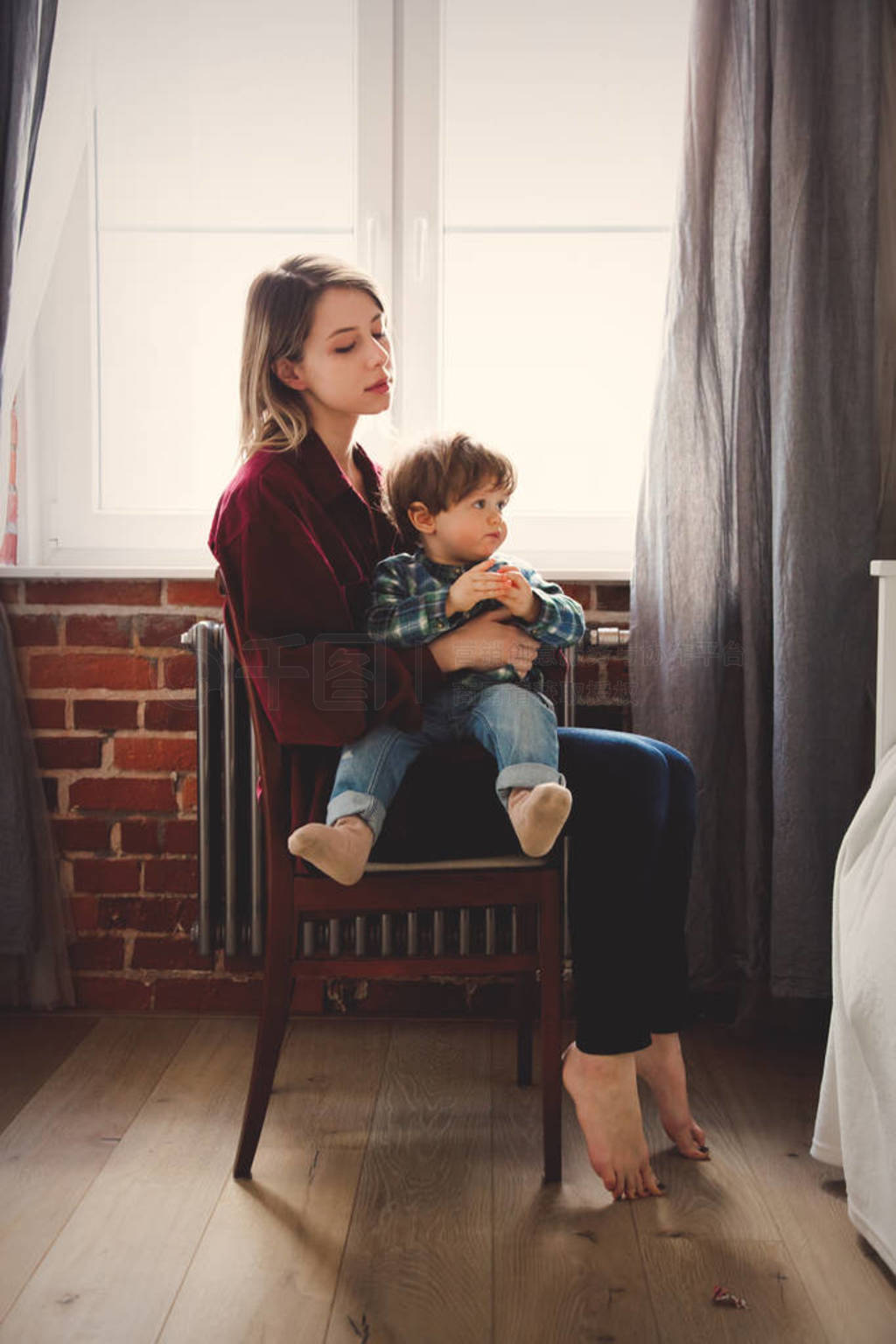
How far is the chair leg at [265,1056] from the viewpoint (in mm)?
1684

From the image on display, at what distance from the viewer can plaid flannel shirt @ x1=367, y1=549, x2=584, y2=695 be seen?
5.72 feet

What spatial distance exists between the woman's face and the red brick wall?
57 centimetres

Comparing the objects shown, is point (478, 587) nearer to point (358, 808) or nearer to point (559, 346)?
point (358, 808)

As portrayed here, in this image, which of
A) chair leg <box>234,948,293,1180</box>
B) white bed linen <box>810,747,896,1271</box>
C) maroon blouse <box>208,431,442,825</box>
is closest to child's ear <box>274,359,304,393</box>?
maroon blouse <box>208,431,442,825</box>

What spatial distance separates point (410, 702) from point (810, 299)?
1.01 metres

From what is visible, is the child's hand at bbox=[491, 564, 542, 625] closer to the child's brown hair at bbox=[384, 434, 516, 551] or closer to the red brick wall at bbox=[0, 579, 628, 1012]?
the child's brown hair at bbox=[384, 434, 516, 551]

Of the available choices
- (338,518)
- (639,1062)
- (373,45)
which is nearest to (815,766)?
(639,1062)

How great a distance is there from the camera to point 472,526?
1759mm

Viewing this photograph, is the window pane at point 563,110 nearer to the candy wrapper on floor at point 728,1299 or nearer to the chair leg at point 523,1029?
the chair leg at point 523,1029

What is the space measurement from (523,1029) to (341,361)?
110cm

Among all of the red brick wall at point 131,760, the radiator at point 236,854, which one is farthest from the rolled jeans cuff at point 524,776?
the red brick wall at point 131,760

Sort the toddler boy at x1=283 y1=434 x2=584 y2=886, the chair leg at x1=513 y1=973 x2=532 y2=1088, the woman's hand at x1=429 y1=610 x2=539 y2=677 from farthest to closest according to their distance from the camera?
the chair leg at x1=513 y1=973 x2=532 y2=1088, the woman's hand at x1=429 y1=610 x2=539 y2=677, the toddler boy at x1=283 y1=434 x2=584 y2=886

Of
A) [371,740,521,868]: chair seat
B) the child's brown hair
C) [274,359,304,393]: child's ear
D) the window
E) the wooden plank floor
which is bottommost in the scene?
the wooden plank floor

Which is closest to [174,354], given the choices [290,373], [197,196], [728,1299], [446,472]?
[197,196]
